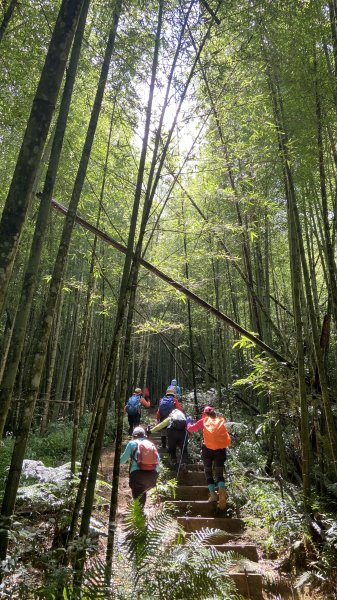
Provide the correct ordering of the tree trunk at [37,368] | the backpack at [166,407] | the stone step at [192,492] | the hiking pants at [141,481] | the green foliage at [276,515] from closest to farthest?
the tree trunk at [37,368] → the green foliage at [276,515] → the hiking pants at [141,481] → the stone step at [192,492] → the backpack at [166,407]

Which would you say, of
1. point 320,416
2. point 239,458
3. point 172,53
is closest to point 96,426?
point 172,53

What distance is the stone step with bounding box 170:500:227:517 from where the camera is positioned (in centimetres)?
452

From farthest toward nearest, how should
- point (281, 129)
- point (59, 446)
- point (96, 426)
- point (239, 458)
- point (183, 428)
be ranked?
1. point (59, 446)
2. point (239, 458)
3. point (183, 428)
4. point (281, 129)
5. point (96, 426)

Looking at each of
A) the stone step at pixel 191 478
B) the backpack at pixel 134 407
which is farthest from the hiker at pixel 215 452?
the backpack at pixel 134 407

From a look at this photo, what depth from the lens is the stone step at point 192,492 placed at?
5023 millimetres

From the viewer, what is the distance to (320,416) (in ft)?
14.3

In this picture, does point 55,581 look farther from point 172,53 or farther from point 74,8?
point 172,53

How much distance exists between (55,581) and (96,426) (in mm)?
781

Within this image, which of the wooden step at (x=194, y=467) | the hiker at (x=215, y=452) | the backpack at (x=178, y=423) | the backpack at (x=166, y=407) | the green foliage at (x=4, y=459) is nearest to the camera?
the green foliage at (x=4, y=459)

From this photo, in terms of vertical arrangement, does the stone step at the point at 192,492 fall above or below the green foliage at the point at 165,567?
above

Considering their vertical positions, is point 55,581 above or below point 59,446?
below

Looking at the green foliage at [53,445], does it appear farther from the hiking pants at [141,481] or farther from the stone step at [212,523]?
the stone step at [212,523]

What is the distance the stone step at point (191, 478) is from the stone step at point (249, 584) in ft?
8.18

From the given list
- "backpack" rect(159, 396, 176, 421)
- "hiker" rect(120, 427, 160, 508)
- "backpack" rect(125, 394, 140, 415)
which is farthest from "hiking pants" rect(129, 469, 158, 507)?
"backpack" rect(125, 394, 140, 415)
